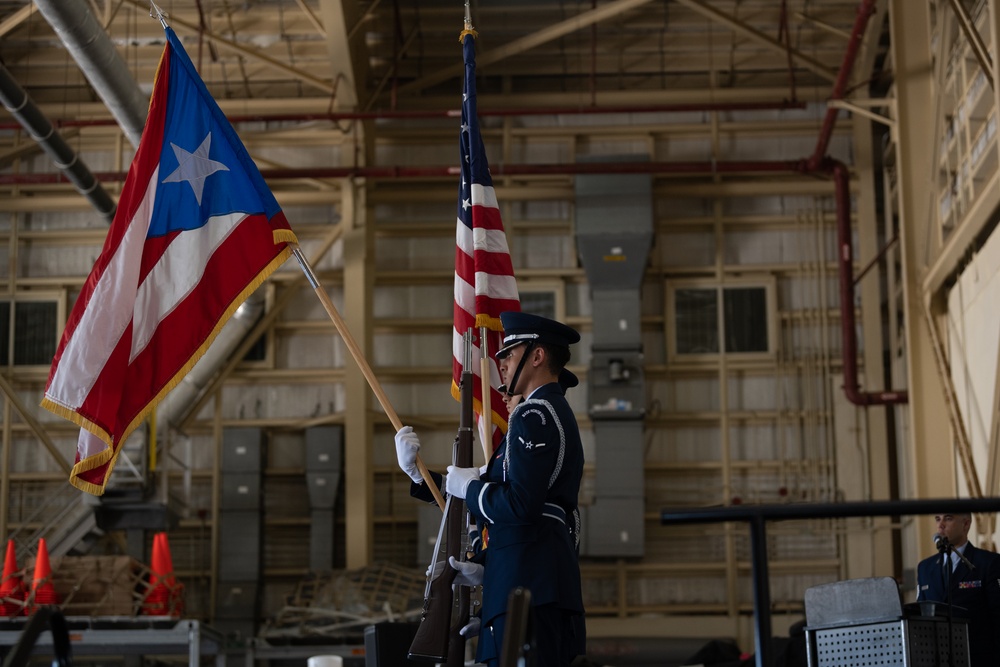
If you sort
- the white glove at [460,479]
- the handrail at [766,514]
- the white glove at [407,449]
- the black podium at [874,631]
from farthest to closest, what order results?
the black podium at [874,631], the white glove at [407,449], the white glove at [460,479], the handrail at [766,514]

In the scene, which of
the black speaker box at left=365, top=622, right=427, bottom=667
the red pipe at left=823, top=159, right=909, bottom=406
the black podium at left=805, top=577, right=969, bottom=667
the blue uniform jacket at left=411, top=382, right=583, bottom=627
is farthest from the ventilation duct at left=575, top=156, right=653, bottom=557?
the blue uniform jacket at left=411, top=382, right=583, bottom=627

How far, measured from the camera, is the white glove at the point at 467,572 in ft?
15.5

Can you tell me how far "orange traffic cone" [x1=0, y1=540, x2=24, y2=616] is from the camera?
11.6 metres

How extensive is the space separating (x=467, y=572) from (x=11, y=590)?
834cm

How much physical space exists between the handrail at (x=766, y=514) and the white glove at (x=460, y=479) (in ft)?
5.85

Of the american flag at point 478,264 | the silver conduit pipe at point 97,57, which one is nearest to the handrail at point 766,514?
the american flag at point 478,264

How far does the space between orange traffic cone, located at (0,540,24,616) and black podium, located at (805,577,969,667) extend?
321 inches

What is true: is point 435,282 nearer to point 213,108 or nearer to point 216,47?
point 216,47

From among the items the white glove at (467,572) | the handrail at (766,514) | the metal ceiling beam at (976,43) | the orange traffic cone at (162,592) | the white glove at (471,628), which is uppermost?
the metal ceiling beam at (976,43)

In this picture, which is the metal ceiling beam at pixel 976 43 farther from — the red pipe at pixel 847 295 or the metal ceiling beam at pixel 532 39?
the red pipe at pixel 847 295

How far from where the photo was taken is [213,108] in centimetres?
628

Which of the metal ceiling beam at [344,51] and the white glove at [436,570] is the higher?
the metal ceiling beam at [344,51]

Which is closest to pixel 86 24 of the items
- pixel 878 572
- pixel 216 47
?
pixel 216 47

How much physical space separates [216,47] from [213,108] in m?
10.7
